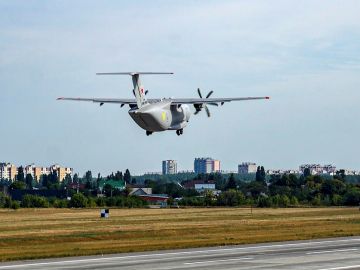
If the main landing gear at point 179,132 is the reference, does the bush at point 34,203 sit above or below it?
below

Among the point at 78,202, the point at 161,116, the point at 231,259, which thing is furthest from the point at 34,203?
the point at 231,259

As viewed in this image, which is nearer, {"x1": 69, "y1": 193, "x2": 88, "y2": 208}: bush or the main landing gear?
the main landing gear

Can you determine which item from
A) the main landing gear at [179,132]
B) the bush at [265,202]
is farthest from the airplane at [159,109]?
the bush at [265,202]

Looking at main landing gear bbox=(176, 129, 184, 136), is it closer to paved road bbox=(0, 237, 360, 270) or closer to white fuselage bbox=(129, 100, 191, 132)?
white fuselage bbox=(129, 100, 191, 132)

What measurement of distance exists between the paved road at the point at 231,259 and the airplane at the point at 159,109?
71.7ft

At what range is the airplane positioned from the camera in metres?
76.0

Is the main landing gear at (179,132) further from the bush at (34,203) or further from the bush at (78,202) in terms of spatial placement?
the bush at (34,203)

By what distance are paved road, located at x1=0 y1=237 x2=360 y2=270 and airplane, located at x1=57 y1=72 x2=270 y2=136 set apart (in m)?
21.9

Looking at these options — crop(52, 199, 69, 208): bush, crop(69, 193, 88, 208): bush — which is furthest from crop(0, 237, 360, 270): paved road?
crop(52, 199, 69, 208): bush

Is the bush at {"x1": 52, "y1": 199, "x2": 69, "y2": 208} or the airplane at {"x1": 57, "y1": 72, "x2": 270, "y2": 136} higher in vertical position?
the airplane at {"x1": 57, "y1": 72, "x2": 270, "y2": 136}

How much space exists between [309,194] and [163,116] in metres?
115

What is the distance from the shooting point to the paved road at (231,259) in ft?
142

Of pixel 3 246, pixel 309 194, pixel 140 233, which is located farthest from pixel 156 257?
pixel 309 194

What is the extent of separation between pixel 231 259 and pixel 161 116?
31287 mm
